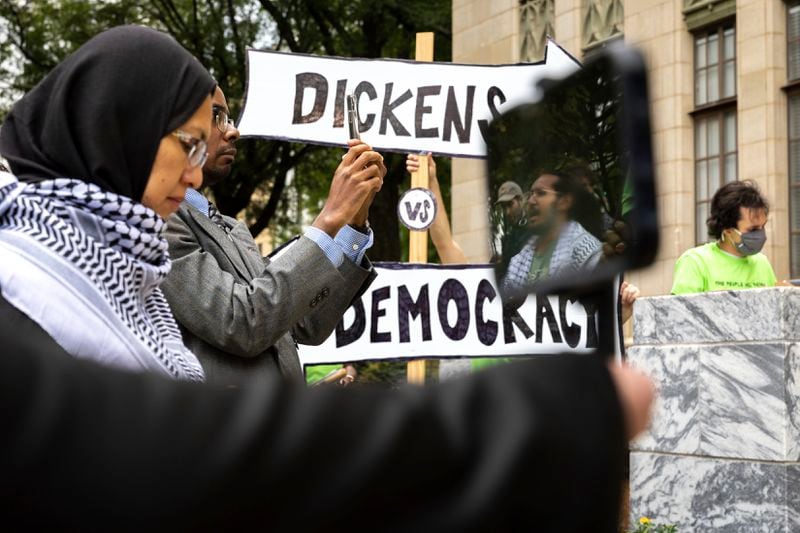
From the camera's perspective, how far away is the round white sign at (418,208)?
6.58m

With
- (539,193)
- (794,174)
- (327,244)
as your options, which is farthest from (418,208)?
(794,174)

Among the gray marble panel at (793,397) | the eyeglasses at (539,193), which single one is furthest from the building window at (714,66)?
the eyeglasses at (539,193)

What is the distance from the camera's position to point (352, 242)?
3.19 meters

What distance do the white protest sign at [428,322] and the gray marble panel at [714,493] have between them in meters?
1.11

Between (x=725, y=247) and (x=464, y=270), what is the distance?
5.80 feet

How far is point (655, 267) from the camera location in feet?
3.71

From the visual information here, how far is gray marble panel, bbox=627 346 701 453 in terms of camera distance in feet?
20.9

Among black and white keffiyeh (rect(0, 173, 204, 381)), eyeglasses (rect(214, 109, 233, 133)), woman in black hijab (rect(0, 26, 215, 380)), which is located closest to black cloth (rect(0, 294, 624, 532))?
black and white keffiyeh (rect(0, 173, 204, 381))

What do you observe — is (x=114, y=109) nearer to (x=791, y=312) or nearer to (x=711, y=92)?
(x=791, y=312)

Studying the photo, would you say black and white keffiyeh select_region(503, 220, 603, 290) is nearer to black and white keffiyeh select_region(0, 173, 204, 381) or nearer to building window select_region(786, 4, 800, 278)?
black and white keffiyeh select_region(0, 173, 204, 381)

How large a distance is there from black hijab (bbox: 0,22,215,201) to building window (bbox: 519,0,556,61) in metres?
15.7

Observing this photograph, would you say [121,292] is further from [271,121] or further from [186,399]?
[271,121]

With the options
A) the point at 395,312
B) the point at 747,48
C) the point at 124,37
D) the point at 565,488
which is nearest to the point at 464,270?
the point at 395,312

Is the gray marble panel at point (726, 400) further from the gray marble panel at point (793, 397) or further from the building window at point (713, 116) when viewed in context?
the building window at point (713, 116)
